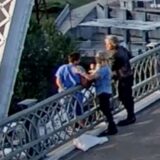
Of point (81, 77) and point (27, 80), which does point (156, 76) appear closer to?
point (81, 77)

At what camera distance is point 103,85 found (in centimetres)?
976

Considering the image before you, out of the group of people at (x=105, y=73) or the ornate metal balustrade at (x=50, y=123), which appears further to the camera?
the group of people at (x=105, y=73)

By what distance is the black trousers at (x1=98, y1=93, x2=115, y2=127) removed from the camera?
982 cm

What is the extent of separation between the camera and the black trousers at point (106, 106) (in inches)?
387

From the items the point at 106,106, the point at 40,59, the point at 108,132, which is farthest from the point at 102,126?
the point at 40,59

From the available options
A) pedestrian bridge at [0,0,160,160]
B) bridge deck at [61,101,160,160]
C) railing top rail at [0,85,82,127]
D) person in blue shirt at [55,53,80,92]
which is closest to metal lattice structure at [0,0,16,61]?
pedestrian bridge at [0,0,160,160]

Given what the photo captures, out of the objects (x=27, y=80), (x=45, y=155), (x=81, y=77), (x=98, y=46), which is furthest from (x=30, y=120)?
(x=98, y=46)

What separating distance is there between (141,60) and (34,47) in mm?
9981

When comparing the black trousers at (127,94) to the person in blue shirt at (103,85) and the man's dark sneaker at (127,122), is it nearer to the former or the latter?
the man's dark sneaker at (127,122)

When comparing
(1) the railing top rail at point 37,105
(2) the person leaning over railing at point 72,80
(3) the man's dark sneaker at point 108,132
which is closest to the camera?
(1) the railing top rail at point 37,105

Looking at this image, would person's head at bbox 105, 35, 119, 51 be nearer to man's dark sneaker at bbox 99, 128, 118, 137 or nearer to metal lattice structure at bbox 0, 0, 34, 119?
man's dark sneaker at bbox 99, 128, 118, 137

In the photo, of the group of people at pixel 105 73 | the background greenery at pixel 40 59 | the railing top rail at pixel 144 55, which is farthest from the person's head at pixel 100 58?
the background greenery at pixel 40 59

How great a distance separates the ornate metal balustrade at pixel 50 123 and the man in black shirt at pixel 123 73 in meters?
0.29

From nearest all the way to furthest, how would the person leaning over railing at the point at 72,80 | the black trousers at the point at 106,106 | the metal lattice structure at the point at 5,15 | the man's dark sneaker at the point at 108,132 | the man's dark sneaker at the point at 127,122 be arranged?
the person leaning over railing at the point at 72,80 → the black trousers at the point at 106,106 → the man's dark sneaker at the point at 108,132 → the man's dark sneaker at the point at 127,122 → the metal lattice structure at the point at 5,15
